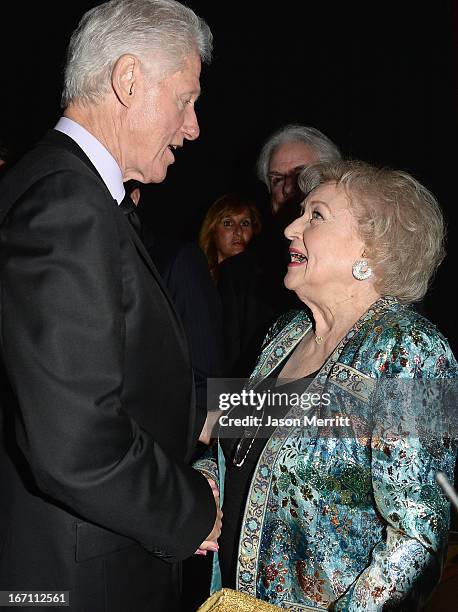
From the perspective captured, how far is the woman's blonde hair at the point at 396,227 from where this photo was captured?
1899mm

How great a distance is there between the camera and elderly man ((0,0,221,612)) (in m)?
1.29

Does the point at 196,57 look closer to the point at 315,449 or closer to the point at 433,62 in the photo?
the point at 315,449

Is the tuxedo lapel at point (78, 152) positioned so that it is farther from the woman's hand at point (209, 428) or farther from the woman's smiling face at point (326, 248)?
the woman's hand at point (209, 428)

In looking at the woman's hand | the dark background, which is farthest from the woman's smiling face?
the dark background

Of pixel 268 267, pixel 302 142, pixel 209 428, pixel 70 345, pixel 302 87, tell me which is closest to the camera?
pixel 70 345

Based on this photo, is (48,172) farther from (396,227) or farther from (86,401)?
(396,227)

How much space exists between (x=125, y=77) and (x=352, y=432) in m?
0.86

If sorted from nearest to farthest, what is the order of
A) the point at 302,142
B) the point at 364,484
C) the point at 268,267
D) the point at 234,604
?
the point at 234,604
the point at 364,484
the point at 268,267
the point at 302,142

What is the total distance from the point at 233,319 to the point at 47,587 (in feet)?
5.60

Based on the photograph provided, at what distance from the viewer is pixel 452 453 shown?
1.63 m

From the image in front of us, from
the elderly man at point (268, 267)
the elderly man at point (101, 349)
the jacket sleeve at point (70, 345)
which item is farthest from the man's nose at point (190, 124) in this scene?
the elderly man at point (268, 267)

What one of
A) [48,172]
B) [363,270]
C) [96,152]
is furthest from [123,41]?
[363,270]

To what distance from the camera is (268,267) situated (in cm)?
315

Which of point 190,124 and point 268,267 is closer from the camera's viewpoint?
point 190,124
